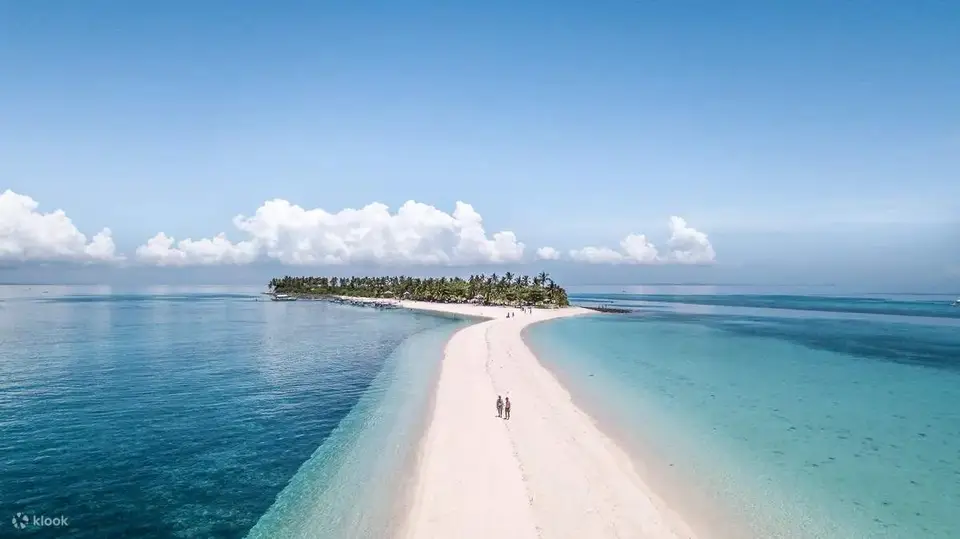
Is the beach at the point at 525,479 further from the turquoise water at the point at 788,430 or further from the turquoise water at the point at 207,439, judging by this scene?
the turquoise water at the point at 788,430

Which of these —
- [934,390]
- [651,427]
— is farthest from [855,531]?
[934,390]

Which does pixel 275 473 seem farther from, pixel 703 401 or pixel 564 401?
pixel 703 401

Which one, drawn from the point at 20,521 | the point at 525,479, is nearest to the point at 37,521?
the point at 20,521

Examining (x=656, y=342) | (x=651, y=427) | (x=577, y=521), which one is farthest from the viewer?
(x=656, y=342)

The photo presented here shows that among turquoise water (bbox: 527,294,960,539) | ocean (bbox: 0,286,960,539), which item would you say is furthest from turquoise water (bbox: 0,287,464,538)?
turquoise water (bbox: 527,294,960,539)

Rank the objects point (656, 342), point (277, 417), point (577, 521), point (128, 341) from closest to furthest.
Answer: point (577, 521)
point (277, 417)
point (128, 341)
point (656, 342)

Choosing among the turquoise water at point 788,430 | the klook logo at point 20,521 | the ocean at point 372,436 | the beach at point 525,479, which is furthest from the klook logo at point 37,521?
the turquoise water at point 788,430

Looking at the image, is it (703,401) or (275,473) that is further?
(703,401)

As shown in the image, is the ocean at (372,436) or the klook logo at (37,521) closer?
the klook logo at (37,521)
